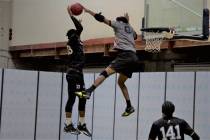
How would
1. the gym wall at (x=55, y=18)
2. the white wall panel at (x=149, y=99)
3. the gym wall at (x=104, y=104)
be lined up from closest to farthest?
the gym wall at (x=104, y=104), the white wall panel at (x=149, y=99), the gym wall at (x=55, y=18)

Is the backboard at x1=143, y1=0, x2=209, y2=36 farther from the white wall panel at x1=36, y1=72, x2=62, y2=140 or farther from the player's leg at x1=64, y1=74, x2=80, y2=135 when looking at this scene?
the white wall panel at x1=36, y1=72, x2=62, y2=140

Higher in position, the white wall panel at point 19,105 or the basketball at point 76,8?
the basketball at point 76,8

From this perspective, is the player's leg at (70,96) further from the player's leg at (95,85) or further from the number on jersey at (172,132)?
the number on jersey at (172,132)

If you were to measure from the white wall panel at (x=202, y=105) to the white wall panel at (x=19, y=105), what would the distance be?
5.76 m

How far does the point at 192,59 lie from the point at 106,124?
377cm

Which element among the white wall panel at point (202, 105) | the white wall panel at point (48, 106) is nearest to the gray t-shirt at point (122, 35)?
the white wall panel at point (202, 105)

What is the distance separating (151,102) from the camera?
49.0ft

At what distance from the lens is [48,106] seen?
1691cm

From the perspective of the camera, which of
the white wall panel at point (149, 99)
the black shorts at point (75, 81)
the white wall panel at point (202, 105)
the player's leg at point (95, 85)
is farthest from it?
the white wall panel at point (149, 99)

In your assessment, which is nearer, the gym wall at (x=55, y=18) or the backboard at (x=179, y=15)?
the backboard at (x=179, y=15)

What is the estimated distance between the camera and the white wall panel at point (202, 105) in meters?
13.5

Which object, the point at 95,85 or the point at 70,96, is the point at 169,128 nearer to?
the point at 95,85

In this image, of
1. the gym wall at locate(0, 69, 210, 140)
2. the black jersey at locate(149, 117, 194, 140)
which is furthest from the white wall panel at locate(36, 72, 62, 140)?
the black jersey at locate(149, 117, 194, 140)

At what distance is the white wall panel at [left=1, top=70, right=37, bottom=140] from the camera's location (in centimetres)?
1588
